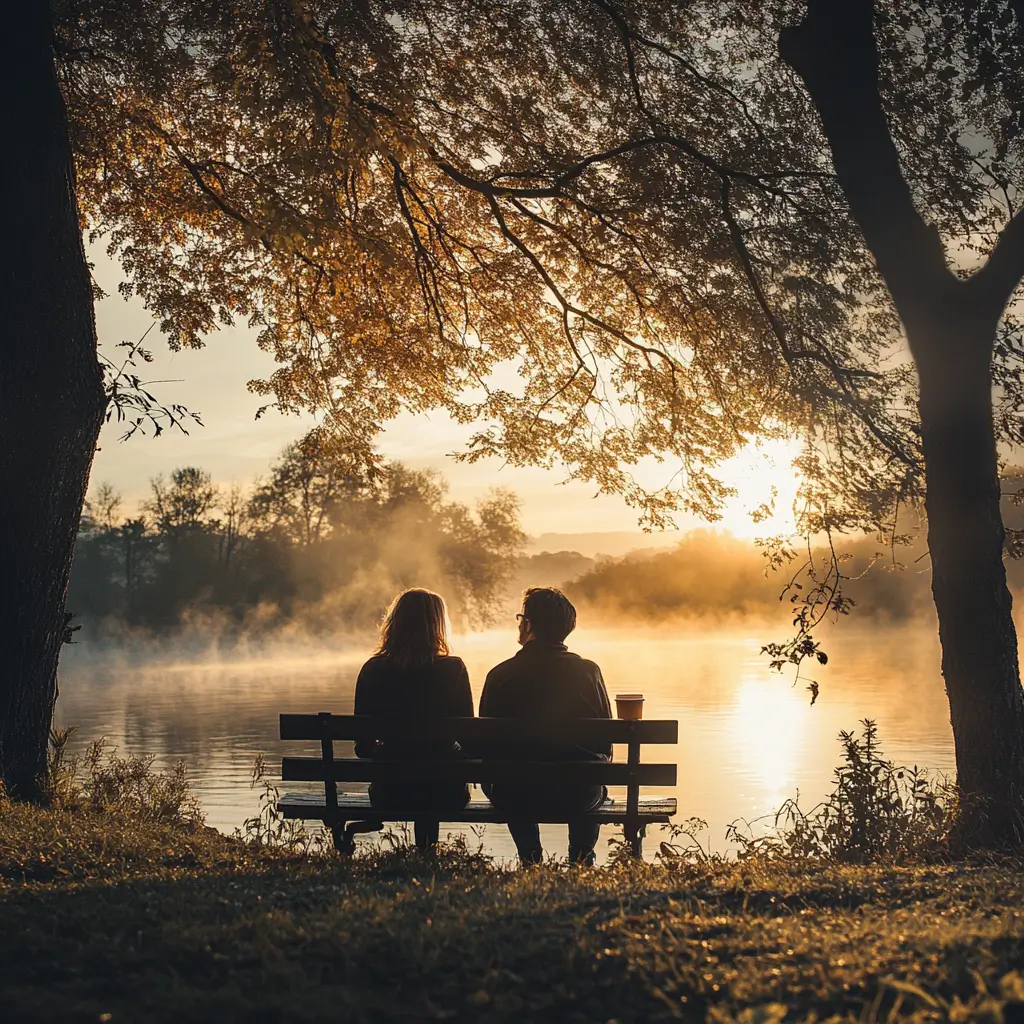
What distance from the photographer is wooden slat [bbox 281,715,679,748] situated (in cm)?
591

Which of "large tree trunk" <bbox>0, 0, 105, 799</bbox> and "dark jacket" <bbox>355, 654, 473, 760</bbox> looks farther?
"large tree trunk" <bbox>0, 0, 105, 799</bbox>

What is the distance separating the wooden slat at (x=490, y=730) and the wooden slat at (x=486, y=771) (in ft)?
0.43

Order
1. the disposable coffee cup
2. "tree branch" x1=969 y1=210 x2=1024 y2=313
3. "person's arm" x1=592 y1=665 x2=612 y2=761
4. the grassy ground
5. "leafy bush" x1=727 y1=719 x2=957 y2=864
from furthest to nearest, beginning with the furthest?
"tree branch" x1=969 y1=210 x2=1024 y2=313, "leafy bush" x1=727 y1=719 x2=957 y2=864, the disposable coffee cup, "person's arm" x1=592 y1=665 x2=612 y2=761, the grassy ground

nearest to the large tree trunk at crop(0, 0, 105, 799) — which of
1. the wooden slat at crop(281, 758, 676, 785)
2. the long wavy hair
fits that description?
the wooden slat at crop(281, 758, 676, 785)

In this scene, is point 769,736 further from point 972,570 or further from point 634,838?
point 634,838

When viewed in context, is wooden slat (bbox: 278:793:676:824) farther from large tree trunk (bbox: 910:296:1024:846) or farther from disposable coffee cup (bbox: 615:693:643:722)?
large tree trunk (bbox: 910:296:1024:846)

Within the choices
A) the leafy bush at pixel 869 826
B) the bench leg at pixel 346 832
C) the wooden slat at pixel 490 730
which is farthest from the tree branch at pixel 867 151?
the bench leg at pixel 346 832

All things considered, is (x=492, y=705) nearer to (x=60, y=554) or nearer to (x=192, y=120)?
(x=60, y=554)

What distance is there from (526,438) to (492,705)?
5543mm

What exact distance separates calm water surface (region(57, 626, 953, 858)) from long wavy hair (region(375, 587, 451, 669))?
4533 millimetres

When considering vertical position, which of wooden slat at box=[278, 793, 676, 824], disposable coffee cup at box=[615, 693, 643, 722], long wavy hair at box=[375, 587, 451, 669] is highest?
long wavy hair at box=[375, 587, 451, 669]

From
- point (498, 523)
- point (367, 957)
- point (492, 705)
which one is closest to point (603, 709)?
point (492, 705)

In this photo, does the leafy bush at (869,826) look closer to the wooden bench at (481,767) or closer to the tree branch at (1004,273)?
the wooden bench at (481,767)

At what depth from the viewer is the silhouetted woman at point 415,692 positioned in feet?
20.6
